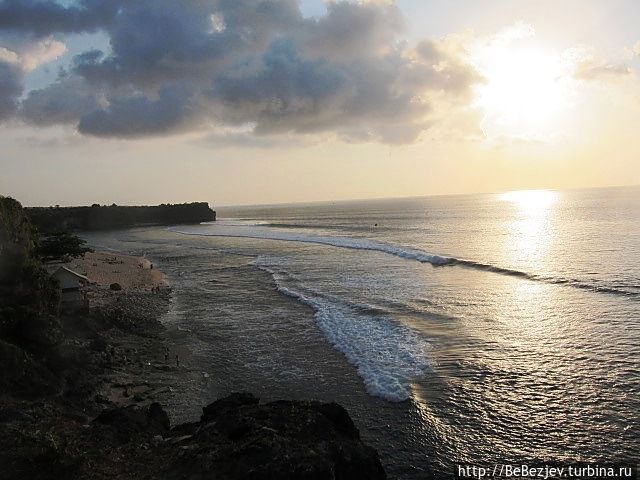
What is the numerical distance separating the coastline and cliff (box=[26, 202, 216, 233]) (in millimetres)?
104763

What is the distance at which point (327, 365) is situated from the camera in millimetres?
18125

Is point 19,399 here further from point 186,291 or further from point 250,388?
point 186,291

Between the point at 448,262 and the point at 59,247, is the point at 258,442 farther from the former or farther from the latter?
the point at 448,262

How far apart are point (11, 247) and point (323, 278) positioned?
23129mm

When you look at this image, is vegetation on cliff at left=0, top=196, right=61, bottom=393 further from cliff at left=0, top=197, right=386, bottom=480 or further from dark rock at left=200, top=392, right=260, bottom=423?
dark rock at left=200, top=392, right=260, bottom=423

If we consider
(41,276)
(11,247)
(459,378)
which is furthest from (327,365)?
(11,247)

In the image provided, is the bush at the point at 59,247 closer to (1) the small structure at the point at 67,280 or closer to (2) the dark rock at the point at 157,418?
(1) the small structure at the point at 67,280

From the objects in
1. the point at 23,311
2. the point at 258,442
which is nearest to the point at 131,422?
the point at 258,442

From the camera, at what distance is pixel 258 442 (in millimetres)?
9227

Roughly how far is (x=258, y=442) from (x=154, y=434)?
3.31 metres

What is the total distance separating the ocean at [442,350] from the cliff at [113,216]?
9529cm

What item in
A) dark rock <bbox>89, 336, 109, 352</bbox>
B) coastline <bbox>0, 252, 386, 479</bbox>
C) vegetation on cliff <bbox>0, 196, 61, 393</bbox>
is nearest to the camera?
coastline <bbox>0, 252, 386, 479</bbox>

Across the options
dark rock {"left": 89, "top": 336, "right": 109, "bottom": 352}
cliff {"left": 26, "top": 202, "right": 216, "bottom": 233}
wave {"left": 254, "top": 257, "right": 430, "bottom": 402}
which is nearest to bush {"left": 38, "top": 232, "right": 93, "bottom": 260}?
dark rock {"left": 89, "top": 336, "right": 109, "bottom": 352}

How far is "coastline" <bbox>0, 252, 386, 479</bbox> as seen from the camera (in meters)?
8.69
